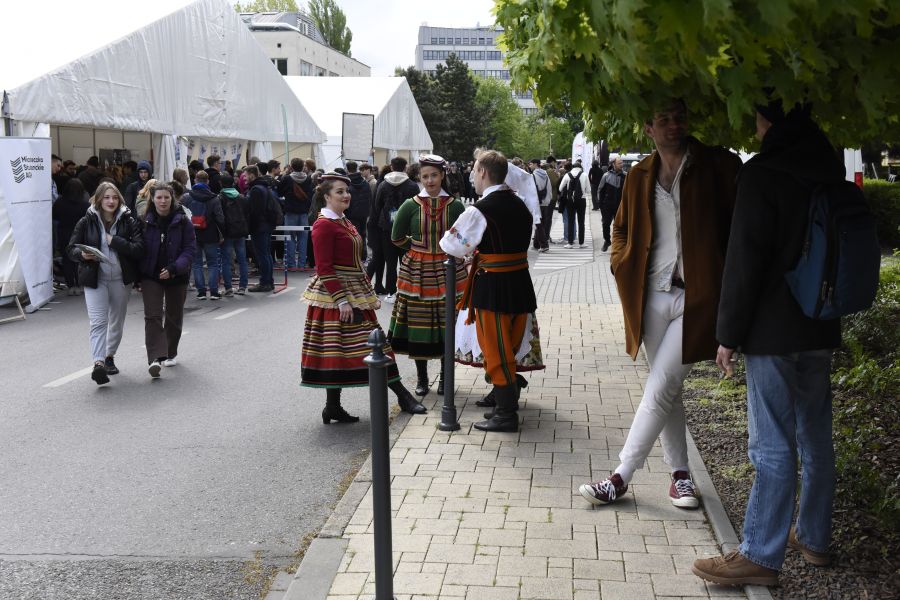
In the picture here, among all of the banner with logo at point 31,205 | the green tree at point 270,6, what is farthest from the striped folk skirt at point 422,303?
the green tree at point 270,6

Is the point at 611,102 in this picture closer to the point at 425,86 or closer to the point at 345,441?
the point at 345,441

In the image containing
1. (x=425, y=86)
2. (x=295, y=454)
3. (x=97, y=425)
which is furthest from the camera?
(x=425, y=86)

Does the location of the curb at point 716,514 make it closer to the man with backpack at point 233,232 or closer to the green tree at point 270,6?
the man with backpack at point 233,232

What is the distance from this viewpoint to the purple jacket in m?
8.86

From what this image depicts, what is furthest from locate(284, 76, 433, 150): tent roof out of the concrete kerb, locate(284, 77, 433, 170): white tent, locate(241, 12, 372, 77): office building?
the concrete kerb

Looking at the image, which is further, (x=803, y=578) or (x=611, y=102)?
(x=803, y=578)

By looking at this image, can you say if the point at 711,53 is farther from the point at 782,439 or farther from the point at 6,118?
the point at 6,118

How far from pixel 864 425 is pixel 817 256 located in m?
2.70

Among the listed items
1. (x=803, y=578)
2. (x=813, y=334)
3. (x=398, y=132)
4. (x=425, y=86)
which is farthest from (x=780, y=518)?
(x=425, y=86)

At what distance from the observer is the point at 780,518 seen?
3.80 metres

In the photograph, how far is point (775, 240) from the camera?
3633 mm

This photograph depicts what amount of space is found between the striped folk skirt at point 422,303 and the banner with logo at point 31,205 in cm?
749

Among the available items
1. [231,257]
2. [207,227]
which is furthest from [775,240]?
[231,257]

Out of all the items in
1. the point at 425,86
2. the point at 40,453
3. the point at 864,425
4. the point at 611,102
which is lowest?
the point at 40,453
